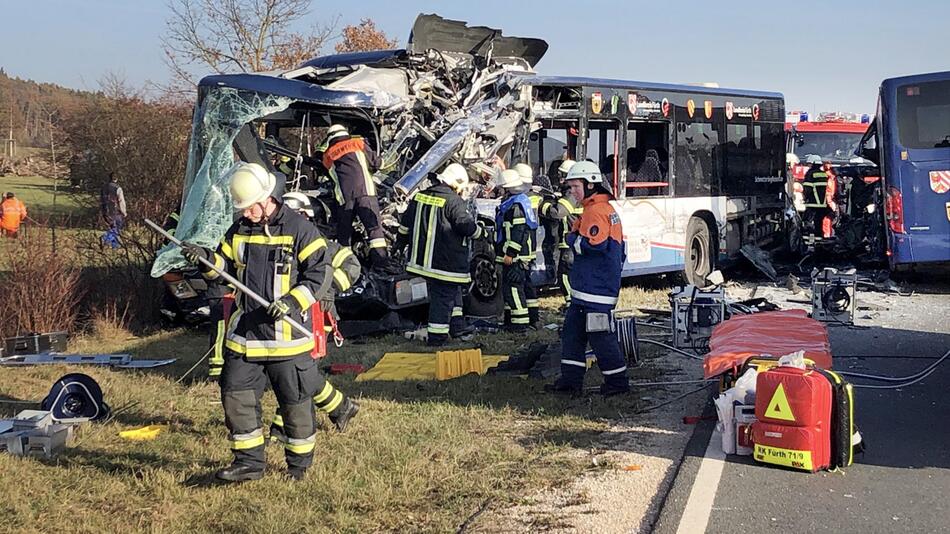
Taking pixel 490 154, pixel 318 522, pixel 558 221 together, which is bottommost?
pixel 318 522

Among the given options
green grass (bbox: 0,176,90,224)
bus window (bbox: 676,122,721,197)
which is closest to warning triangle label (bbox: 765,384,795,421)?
bus window (bbox: 676,122,721,197)

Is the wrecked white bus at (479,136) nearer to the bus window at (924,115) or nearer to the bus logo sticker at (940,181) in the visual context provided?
the bus window at (924,115)

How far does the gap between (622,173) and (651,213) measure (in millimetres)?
741

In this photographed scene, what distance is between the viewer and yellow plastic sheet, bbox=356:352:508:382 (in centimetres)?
796

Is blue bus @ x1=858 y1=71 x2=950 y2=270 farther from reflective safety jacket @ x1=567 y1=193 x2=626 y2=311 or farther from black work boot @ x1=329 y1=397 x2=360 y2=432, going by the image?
black work boot @ x1=329 y1=397 x2=360 y2=432

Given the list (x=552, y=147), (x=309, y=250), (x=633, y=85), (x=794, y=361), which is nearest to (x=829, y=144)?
(x=633, y=85)

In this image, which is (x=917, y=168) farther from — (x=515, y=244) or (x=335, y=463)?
(x=335, y=463)

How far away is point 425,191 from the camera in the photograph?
9.48 metres

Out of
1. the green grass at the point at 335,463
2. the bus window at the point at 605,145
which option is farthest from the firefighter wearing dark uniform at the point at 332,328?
the bus window at the point at 605,145

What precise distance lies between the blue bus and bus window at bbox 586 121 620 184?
3.50 meters

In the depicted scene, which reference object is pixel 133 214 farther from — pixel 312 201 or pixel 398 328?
pixel 398 328

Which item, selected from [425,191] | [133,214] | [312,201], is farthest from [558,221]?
[133,214]

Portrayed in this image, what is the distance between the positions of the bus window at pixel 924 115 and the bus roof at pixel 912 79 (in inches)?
2.0

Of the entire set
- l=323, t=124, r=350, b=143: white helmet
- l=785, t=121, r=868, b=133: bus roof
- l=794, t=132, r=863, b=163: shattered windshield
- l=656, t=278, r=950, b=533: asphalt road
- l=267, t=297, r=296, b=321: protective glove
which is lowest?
l=656, t=278, r=950, b=533: asphalt road
